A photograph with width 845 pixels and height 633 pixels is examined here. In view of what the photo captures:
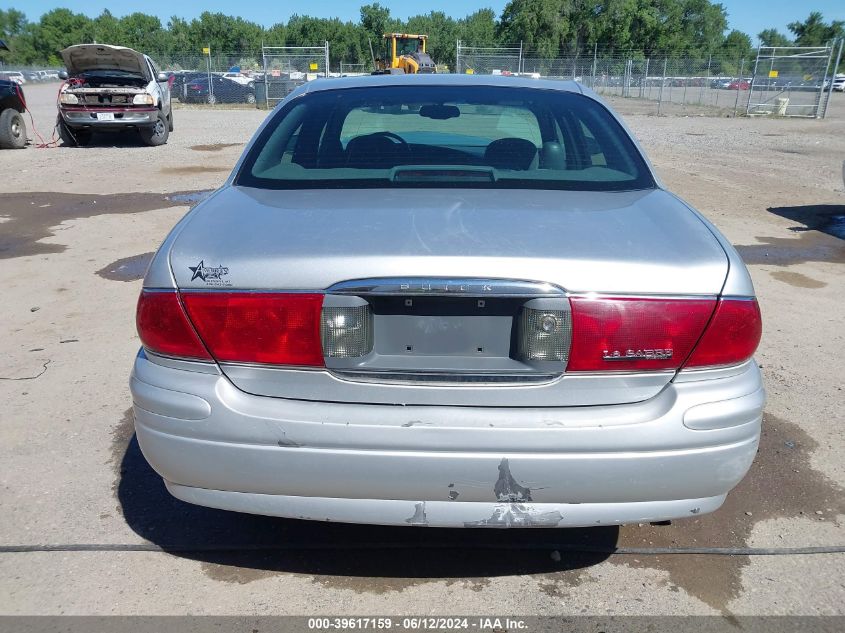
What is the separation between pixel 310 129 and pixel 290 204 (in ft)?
2.68

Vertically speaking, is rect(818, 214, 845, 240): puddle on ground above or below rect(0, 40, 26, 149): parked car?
below

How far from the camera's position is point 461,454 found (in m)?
2.01

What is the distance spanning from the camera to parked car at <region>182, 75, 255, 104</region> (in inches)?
1336

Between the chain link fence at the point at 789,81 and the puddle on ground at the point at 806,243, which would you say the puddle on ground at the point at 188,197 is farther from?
the chain link fence at the point at 789,81

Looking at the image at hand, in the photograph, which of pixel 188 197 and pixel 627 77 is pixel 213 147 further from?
pixel 627 77

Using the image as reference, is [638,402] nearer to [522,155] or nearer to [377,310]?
[377,310]

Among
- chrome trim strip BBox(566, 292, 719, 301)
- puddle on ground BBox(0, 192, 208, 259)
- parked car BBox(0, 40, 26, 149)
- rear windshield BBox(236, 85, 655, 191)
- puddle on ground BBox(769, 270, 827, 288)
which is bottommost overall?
puddle on ground BBox(0, 192, 208, 259)

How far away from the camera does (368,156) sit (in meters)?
2.91

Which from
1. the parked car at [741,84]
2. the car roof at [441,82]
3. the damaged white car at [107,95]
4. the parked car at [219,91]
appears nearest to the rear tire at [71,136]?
the damaged white car at [107,95]

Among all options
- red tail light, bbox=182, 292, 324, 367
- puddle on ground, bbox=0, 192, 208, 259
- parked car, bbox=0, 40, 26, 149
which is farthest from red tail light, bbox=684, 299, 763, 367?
parked car, bbox=0, 40, 26, 149

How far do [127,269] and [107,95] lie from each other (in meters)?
9.88

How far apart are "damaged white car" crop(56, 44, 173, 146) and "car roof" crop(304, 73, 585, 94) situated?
12753 millimetres

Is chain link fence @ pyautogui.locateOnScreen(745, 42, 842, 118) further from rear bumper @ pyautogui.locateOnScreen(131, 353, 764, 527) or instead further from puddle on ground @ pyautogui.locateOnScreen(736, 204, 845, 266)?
rear bumper @ pyautogui.locateOnScreen(131, 353, 764, 527)

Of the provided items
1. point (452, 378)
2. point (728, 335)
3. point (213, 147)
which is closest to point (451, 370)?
point (452, 378)
